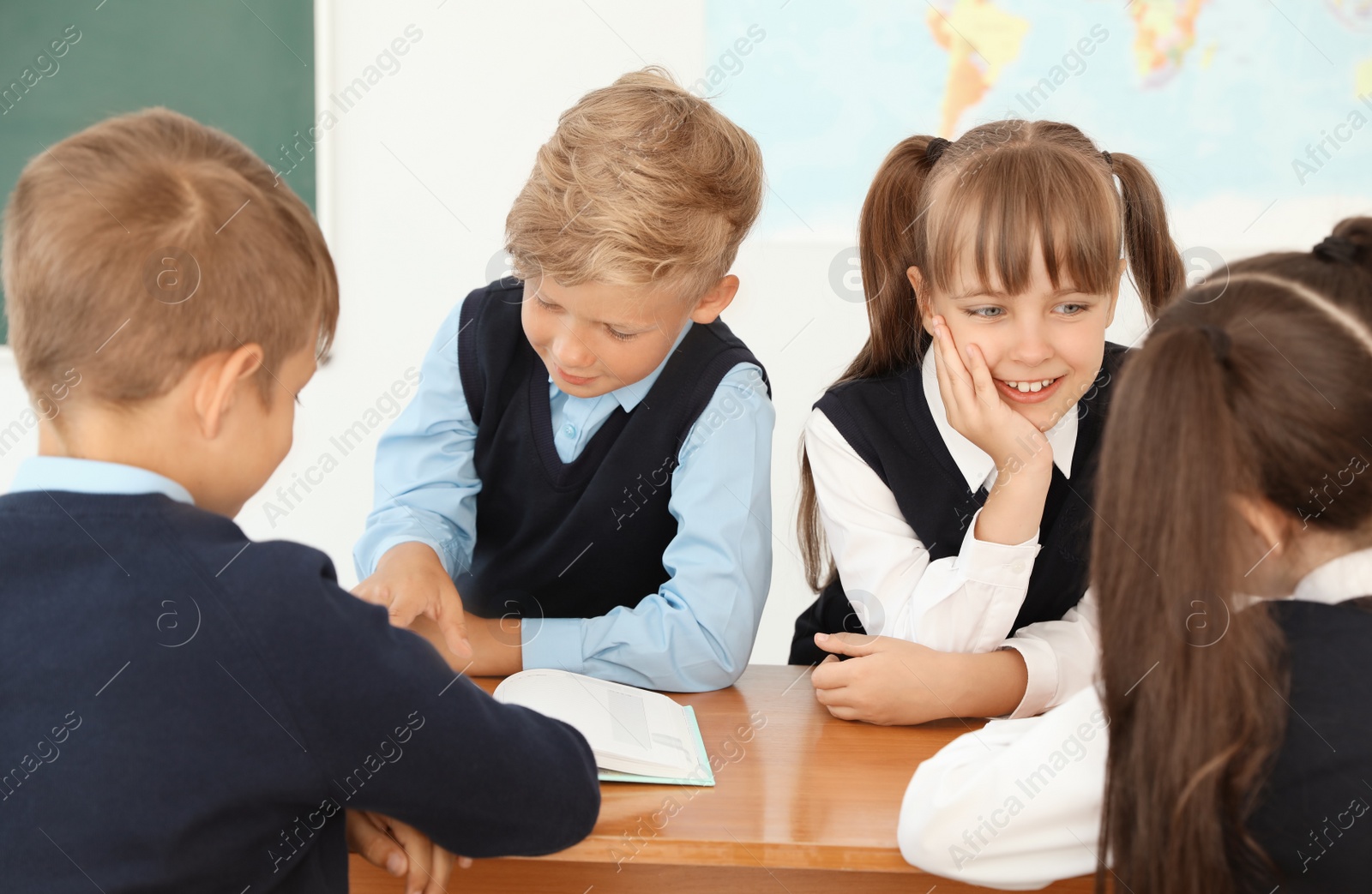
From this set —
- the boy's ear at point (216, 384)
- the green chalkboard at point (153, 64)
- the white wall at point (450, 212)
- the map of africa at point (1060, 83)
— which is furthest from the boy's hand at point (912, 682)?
the green chalkboard at point (153, 64)

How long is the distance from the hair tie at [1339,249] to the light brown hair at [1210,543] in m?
0.04

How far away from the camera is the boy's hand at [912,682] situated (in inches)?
51.0

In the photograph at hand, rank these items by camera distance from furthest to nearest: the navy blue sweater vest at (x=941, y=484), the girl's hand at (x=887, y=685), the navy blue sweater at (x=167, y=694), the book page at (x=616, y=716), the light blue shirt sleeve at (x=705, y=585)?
the navy blue sweater vest at (x=941, y=484)
the light blue shirt sleeve at (x=705, y=585)
the girl's hand at (x=887, y=685)
the book page at (x=616, y=716)
the navy blue sweater at (x=167, y=694)

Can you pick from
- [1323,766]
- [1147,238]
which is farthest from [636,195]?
[1323,766]

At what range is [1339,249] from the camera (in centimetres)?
92

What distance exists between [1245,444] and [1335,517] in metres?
0.13

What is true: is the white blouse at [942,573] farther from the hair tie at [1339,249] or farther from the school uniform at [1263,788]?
the hair tie at [1339,249]

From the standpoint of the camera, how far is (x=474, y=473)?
1.73 meters

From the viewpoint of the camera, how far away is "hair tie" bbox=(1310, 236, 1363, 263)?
2.99 ft

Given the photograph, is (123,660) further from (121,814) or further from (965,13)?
(965,13)

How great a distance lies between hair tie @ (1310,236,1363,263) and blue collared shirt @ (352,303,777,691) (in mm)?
785

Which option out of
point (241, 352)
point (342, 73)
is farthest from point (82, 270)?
point (342, 73)

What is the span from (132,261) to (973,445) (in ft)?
3.95

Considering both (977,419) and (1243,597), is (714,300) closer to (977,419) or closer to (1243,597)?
(977,419)
